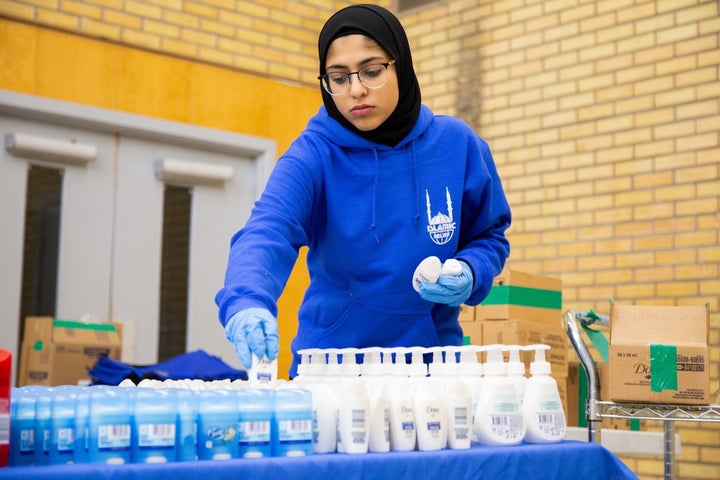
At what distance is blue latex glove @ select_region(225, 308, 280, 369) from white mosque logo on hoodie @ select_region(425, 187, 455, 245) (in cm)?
62

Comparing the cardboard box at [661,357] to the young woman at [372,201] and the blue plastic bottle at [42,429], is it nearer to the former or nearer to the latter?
the young woman at [372,201]

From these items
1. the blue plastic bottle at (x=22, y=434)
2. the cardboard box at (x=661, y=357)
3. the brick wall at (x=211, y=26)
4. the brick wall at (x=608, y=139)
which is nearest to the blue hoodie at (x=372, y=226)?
the cardboard box at (x=661, y=357)

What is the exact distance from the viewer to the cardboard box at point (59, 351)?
14.8 ft

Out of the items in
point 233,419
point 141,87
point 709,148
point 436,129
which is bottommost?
point 233,419

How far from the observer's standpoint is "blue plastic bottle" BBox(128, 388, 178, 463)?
1.48 meters

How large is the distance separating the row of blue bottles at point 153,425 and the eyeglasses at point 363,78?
908mm

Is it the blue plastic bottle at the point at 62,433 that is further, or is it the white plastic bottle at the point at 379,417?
the white plastic bottle at the point at 379,417

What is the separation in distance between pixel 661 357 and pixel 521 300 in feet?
3.52

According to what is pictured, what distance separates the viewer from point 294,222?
2.20m

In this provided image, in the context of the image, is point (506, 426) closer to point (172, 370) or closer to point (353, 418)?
point (353, 418)

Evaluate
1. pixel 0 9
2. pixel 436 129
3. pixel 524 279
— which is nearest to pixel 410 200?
pixel 436 129

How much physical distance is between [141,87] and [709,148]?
3.00 meters

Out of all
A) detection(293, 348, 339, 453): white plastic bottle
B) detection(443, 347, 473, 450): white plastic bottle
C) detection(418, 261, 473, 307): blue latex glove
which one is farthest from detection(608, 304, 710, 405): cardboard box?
detection(293, 348, 339, 453): white plastic bottle

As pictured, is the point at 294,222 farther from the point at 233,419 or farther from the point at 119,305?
the point at 119,305
